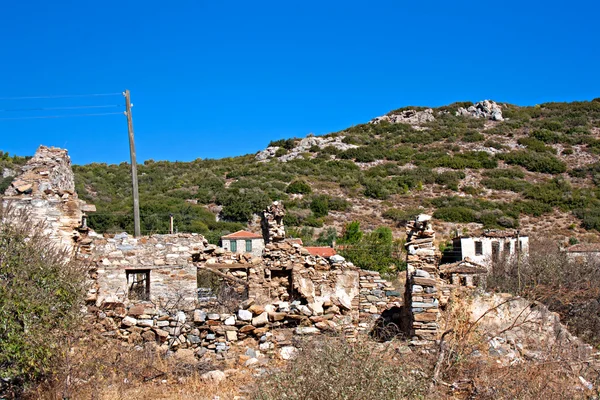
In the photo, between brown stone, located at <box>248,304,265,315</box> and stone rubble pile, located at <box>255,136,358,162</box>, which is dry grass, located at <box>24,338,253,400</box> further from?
stone rubble pile, located at <box>255,136,358,162</box>

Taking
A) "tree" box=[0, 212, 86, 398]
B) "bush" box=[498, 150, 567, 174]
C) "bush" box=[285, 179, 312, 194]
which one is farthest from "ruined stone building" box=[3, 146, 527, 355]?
"bush" box=[498, 150, 567, 174]

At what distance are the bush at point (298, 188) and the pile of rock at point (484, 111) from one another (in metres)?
30.8

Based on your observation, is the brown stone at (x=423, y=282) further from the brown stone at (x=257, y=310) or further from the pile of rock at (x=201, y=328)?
the brown stone at (x=257, y=310)

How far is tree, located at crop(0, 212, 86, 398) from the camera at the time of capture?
6.04 m

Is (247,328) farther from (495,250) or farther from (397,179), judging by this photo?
(397,179)

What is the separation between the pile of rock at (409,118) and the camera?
205 ft

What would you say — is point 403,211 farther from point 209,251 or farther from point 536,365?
point 536,365

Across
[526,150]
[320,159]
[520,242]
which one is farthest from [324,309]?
[526,150]

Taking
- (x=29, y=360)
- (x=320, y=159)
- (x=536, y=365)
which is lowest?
(x=536, y=365)

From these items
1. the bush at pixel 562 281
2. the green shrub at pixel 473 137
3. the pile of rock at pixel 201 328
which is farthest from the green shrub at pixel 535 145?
the pile of rock at pixel 201 328

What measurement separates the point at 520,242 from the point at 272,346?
19363 mm

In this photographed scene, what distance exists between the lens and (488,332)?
28.7ft

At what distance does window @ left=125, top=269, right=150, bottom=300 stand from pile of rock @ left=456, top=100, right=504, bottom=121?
5374cm

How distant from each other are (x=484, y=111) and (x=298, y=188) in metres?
33.1
